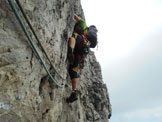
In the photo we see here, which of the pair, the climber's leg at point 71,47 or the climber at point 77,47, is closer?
the climber's leg at point 71,47

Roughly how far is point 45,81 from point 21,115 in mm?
1265

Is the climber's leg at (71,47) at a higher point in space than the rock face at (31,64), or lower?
higher

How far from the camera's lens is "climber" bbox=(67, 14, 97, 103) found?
Result: 5.25 meters

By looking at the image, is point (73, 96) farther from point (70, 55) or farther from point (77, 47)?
point (77, 47)

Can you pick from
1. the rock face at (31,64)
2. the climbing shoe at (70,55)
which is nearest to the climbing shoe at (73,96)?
the rock face at (31,64)

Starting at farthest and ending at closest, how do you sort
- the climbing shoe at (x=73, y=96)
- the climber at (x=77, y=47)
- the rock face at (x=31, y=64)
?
the climber at (x=77, y=47) < the climbing shoe at (x=73, y=96) < the rock face at (x=31, y=64)

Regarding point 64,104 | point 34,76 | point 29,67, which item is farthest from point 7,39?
point 64,104

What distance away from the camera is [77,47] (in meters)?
5.93

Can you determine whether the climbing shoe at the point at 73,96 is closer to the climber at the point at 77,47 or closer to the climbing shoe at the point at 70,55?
the climber at the point at 77,47

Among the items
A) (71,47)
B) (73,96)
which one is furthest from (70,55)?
(73,96)

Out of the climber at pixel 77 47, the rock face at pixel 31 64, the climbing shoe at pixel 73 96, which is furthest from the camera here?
the climber at pixel 77 47

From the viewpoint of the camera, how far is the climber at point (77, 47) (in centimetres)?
525

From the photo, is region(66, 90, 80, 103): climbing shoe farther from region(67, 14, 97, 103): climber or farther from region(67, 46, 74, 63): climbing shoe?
region(67, 46, 74, 63): climbing shoe

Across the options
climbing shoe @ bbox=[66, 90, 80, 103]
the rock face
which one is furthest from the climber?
the rock face
